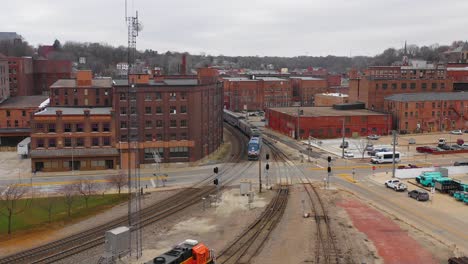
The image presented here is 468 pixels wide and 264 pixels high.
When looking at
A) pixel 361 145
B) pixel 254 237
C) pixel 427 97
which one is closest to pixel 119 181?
pixel 254 237

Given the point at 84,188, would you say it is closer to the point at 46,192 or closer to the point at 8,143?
the point at 46,192

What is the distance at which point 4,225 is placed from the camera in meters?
40.6

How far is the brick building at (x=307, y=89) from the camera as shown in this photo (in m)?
146

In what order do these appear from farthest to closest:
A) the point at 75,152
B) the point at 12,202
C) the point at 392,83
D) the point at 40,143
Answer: the point at 392,83, the point at 40,143, the point at 75,152, the point at 12,202

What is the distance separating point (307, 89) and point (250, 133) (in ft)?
209

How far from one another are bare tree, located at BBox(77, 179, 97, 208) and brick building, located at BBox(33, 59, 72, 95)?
6519cm

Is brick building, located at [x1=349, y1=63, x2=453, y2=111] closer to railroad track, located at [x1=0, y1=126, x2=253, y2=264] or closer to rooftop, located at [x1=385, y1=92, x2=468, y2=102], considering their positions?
rooftop, located at [x1=385, y1=92, x2=468, y2=102]

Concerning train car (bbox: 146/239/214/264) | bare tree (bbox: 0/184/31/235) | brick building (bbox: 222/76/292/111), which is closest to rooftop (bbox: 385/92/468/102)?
brick building (bbox: 222/76/292/111)

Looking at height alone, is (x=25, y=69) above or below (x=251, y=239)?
above

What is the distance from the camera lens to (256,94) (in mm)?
136375

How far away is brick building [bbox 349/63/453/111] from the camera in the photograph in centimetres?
9738

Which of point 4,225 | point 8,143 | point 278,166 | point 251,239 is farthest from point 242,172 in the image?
point 8,143

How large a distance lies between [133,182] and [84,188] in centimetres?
594

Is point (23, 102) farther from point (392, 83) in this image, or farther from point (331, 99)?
point (392, 83)
